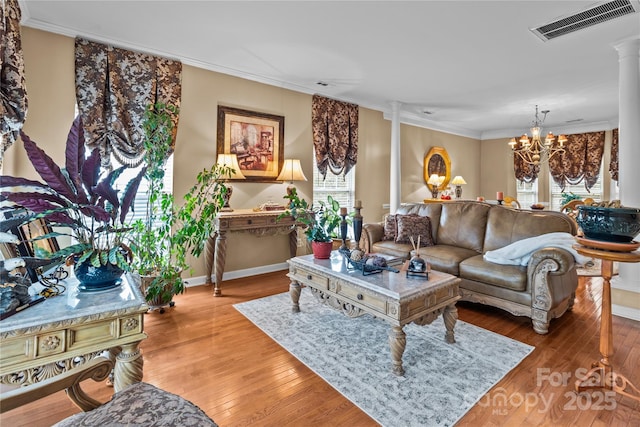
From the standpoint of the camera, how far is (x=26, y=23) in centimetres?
286

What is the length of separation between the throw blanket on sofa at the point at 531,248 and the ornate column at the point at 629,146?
810 mm

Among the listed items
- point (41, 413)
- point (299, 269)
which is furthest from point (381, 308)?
point (41, 413)

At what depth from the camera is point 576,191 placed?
7152mm

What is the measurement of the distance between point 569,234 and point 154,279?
388cm

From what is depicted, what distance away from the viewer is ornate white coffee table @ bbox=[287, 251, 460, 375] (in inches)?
79.4

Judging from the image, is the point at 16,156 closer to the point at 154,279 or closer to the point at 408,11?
the point at 154,279

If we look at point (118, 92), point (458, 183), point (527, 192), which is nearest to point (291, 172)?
point (118, 92)

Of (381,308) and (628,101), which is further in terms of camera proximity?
(628,101)

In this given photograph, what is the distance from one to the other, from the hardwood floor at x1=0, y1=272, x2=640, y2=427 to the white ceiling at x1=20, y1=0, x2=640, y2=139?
2780mm

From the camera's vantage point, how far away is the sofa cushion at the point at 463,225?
3.66 m

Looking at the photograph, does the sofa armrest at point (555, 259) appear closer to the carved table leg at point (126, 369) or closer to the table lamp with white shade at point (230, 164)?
the carved table leg at point (126, 369)

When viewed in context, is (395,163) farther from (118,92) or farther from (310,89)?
(118,92)

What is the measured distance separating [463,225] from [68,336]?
378 centimetres

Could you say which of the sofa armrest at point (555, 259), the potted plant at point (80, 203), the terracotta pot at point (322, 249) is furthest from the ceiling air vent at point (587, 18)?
the potted plant at point (80, 203)
